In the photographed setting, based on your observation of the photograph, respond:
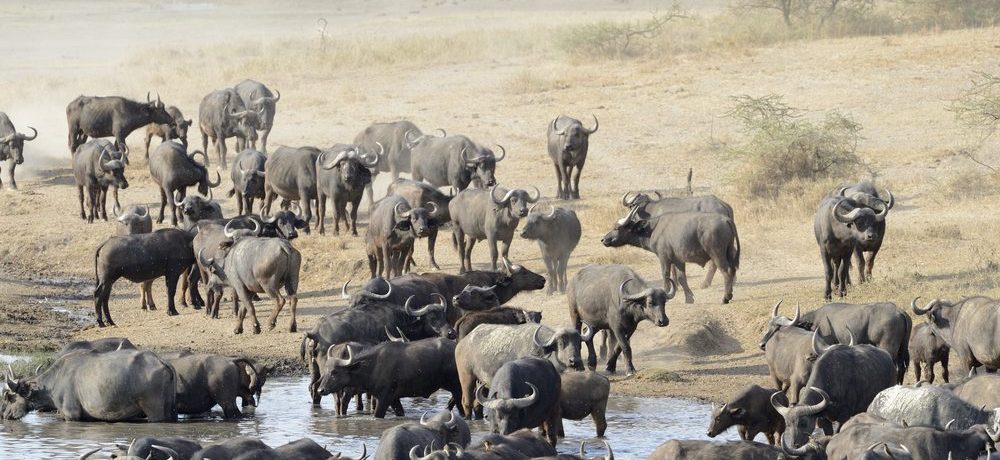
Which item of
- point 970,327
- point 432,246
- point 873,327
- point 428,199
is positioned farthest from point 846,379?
point 428,199

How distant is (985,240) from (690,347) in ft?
19.4

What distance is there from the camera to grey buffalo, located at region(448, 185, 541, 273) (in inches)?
875

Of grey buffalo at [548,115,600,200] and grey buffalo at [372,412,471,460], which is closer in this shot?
grey buffalo at [372,412,471,460]

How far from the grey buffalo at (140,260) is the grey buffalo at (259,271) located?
1.06m

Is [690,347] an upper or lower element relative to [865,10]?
lower

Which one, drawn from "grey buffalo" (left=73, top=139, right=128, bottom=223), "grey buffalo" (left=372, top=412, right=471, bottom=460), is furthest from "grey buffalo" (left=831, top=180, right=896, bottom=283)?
"grey buffalo" (left=73, top=139, right=128, bottom=223)

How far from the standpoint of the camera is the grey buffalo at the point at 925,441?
1189cm

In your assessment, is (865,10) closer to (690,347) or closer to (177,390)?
(690,347)

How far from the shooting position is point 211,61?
5059cm

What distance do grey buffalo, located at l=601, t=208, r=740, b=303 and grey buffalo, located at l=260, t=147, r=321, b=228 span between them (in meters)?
6.85

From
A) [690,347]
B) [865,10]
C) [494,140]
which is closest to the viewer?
[690,347]

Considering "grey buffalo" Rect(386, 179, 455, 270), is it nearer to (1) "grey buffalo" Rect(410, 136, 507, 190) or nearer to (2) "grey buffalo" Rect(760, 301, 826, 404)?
(1) "grey buffalo" Rect(410, 136, 507, 190)

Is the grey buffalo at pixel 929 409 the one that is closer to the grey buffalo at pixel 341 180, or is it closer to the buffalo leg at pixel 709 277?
the buffalo leg at pixel 709 277

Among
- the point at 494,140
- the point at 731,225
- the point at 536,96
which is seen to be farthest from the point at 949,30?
the point at 731,225
